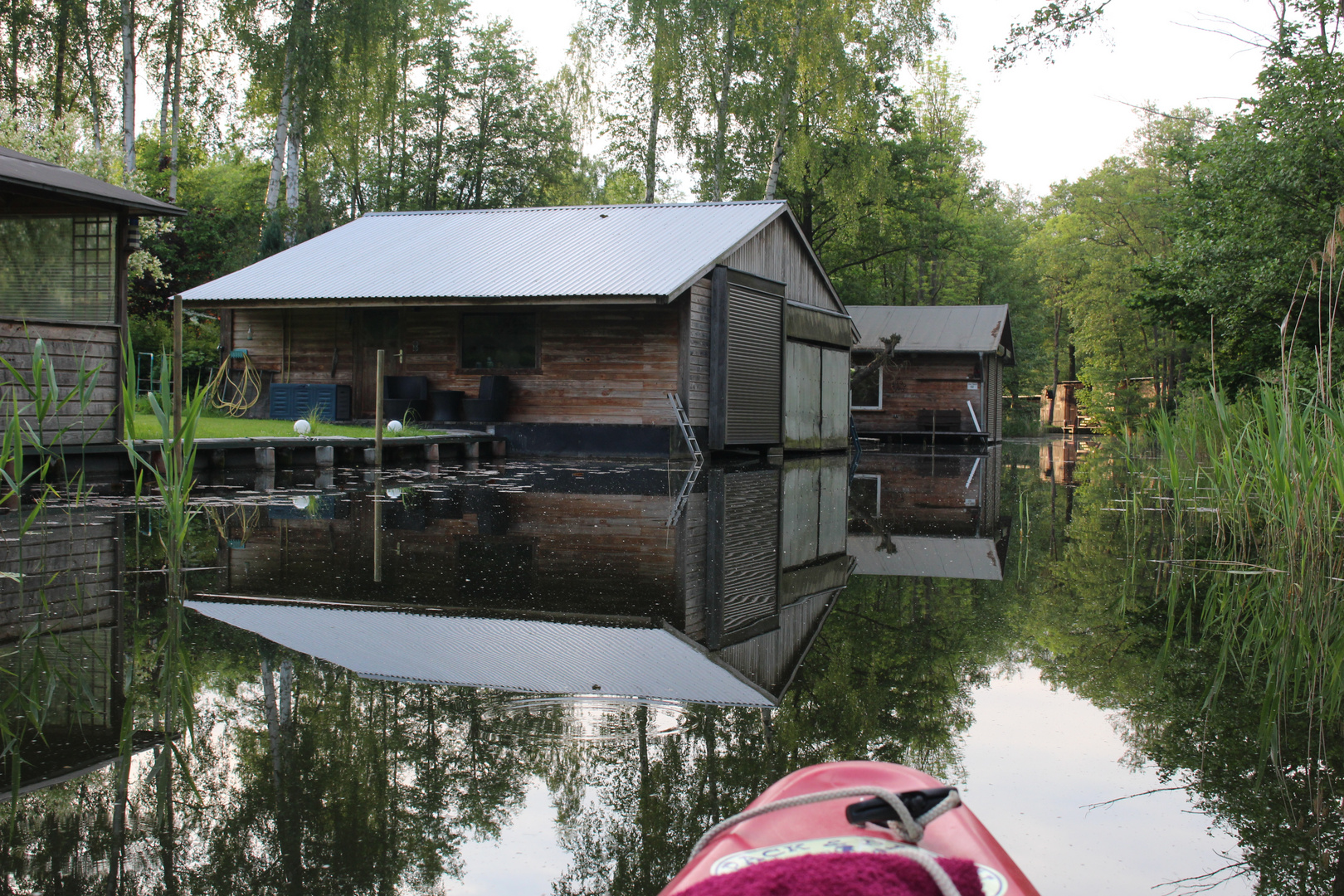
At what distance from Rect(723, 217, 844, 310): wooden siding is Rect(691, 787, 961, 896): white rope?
16.2 meters

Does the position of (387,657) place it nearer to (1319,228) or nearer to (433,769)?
(433,769)

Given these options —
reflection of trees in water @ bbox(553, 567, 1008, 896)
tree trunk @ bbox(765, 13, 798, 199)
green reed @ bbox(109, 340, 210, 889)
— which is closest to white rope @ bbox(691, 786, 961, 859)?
reflection of trees in water @ bbox(553, 567, 1008, 896)

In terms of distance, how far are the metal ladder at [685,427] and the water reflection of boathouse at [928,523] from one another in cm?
247

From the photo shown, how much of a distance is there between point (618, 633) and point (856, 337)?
21.2 metres

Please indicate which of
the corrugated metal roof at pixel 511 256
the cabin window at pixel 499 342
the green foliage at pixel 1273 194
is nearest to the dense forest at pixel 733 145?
the green foliage at pixel 1273 194

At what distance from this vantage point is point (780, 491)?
12172 millimetres

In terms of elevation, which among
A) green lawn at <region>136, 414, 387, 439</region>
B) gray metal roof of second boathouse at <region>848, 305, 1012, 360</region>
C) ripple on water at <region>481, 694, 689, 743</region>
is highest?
gray metal roof of second boathouse at <region>848, 305, 1012, 360</region>

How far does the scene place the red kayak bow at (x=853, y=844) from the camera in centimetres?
140

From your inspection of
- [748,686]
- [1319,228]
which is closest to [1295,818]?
[748,686]

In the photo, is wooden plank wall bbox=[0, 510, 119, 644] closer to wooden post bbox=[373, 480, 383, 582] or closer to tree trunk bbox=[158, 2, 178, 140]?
wooden post bbox=[373, 480, 383, 582]

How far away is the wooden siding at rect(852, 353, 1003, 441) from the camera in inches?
1188

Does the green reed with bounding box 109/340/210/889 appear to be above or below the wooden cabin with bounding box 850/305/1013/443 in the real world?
below

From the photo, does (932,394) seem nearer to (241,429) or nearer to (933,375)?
(933,375)

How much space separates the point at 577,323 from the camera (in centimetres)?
1864
